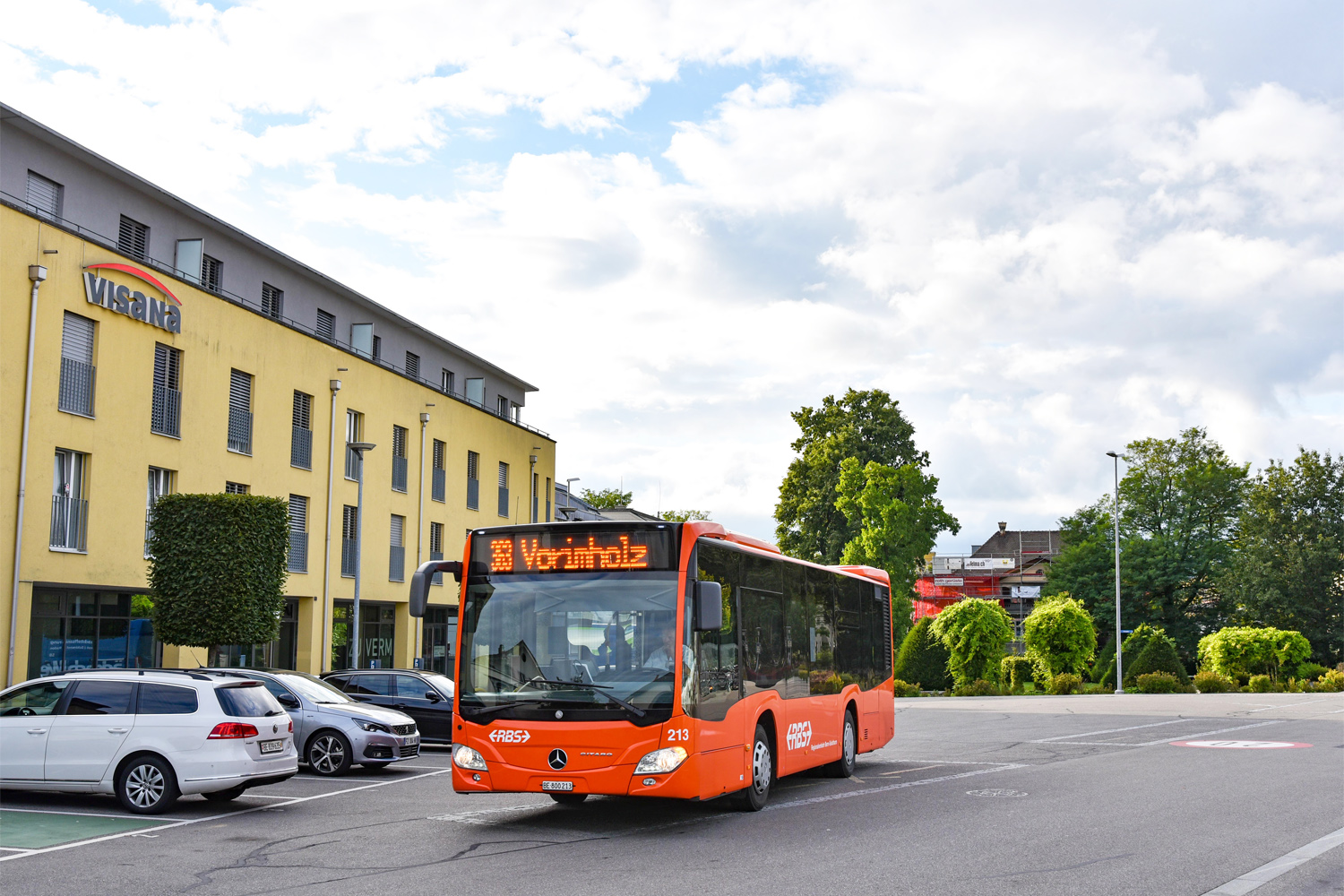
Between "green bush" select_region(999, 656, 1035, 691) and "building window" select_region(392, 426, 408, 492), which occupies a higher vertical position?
"building window" select_region(392, 426, 408, 492)

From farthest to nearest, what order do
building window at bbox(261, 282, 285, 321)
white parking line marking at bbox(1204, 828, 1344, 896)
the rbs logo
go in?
1. building window at bbox(261, 282, 285, 321)
2. the rbs logo
3. white parking line marking at bbox(1204, 828, 1344, 896)

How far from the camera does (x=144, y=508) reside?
25828 millimetres

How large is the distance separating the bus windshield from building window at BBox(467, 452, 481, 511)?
3160 cm

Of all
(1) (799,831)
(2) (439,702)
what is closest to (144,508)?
(2) (439,702)

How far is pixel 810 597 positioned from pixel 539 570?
14.8ft

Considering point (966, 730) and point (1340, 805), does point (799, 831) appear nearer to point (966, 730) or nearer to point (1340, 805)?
point (1340, 805)

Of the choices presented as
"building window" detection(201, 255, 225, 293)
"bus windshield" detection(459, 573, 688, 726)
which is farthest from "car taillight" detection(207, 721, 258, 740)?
"building window" detection(201, 255, 225, 293)

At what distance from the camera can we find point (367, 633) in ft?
119

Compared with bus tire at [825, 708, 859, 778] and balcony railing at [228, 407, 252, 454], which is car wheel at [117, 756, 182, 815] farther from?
balcony railing at [228, 407, 252, 454]

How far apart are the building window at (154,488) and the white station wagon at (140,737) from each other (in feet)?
42.7

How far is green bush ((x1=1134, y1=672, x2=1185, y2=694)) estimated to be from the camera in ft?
157

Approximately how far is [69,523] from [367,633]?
44.0 feet

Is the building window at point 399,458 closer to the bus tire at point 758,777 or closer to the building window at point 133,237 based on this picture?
the building window at point 133,237

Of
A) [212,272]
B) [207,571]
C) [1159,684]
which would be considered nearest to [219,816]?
[207,571]
